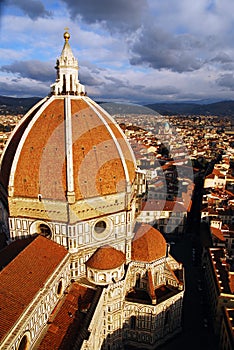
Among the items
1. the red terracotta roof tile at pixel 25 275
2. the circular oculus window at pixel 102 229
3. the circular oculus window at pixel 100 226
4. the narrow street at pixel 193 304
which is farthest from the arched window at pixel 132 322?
the red terracotta roof tile at pixel 25 275

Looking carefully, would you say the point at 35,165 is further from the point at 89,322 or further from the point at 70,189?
the point at 89,322

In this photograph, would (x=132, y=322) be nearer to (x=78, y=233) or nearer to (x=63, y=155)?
(x=78, y=233)

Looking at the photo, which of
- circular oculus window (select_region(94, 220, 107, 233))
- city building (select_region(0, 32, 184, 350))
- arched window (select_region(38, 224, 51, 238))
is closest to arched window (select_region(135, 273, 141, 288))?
city building (select_region(0, 32, 184, 350))

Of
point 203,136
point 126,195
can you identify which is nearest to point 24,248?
point 126,195

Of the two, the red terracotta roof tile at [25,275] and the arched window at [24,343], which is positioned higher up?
the red terracotta roof tile at [25,275]

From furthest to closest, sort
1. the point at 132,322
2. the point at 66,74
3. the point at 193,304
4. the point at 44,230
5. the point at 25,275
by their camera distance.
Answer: the point at 193,304, the point at 132,322, the point at 66,74, the point at 44,230, the point at 25,275

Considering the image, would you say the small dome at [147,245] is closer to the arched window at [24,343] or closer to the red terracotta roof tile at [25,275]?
the red terracotta roof tile at [25,275]

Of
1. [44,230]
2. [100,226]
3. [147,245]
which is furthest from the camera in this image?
[147,245]

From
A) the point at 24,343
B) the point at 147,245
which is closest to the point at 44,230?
the point at 24,343
